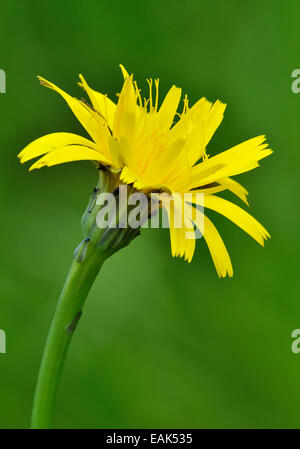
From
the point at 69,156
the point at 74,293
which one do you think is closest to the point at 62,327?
the point at 74,293

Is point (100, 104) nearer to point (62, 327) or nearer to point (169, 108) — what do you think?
point (169, 108)

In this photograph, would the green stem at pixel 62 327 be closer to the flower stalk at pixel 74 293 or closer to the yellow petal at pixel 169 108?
the flower stalk at pixel 74 293

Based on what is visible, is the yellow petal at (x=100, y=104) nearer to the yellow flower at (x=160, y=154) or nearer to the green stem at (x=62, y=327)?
the yellow flower at (x=160, y=154)

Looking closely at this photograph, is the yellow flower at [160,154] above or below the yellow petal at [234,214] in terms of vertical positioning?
above

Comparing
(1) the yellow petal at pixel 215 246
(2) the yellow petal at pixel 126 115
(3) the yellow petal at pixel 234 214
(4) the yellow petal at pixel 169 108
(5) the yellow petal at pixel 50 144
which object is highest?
(4) the yellow petal at pixel 169 108

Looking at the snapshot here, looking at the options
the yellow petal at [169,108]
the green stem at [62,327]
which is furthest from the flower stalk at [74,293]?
the yellow petal at [169,108]

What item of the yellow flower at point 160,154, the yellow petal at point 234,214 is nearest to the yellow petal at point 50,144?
the yellow flower at point 160,154
